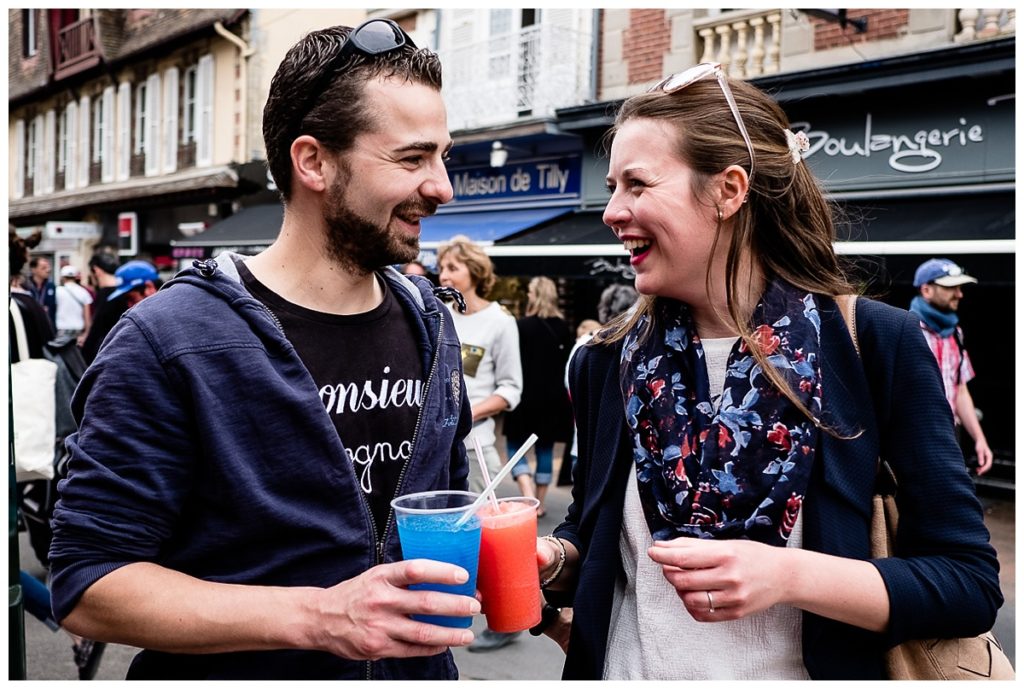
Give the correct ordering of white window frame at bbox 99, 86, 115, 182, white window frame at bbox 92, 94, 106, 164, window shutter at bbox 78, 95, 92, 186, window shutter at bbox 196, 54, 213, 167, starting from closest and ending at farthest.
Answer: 1. window shutter at bbox 196, 54, 213, 167
2. white window frame at bbox 99, 86, 115, 182
3. white window frame at bbox 92, 94, 106, 164
4. window shutter at bbox 78, 95, 92, 186

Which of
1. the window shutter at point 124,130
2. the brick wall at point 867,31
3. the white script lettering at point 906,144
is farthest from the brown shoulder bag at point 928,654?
the window shutter at point 124,130

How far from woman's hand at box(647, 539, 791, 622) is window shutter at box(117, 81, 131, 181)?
869 inches

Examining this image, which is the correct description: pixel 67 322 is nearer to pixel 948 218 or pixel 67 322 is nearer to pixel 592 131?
pixel 592 131

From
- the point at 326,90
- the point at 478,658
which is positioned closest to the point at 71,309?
the point at 478,658

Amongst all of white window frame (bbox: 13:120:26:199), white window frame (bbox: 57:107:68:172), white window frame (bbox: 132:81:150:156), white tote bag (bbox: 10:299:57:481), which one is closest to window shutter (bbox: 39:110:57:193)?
white window frame (bbox: 57:107:68:172)

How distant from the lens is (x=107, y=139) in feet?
70.7

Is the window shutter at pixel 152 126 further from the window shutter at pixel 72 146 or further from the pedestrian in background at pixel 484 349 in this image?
the pedestrian in background at pixel 484 349

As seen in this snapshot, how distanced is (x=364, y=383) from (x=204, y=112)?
18497mm

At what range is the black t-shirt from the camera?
1579mm

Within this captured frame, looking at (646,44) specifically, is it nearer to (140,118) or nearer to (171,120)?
(171,120)

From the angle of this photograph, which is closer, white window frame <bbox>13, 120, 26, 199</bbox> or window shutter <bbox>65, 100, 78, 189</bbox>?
window shutter <bbox>65, 100, 78, 189</bbox>

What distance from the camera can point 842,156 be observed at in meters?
9.16

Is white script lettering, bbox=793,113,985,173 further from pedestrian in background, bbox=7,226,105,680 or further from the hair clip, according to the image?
the hair clip

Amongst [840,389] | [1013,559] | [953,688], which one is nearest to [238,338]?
[840,389]
